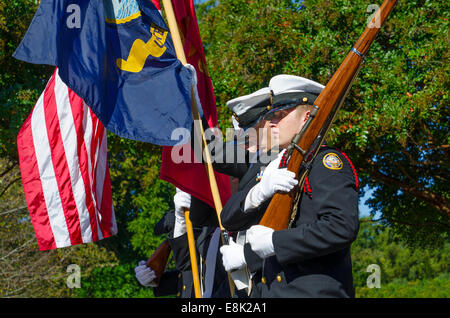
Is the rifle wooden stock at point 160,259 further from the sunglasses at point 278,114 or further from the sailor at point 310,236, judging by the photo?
the sunglasses at point 278,114

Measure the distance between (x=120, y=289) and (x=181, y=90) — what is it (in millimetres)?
10277

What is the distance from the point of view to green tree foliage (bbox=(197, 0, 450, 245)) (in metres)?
7.06

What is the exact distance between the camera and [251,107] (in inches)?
126

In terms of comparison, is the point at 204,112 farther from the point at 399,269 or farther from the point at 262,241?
the point at 399,269

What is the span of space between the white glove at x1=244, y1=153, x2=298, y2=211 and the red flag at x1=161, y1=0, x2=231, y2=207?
3.06 ft

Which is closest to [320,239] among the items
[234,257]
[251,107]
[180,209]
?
[234,257]

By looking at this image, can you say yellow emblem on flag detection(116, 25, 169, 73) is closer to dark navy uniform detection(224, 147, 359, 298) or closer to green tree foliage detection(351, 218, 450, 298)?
dark navy uniform detection(224, 147, 359, 298)

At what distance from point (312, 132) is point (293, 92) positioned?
44cm

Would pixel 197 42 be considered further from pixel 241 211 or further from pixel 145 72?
pixel 241 211

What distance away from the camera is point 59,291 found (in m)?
12.1

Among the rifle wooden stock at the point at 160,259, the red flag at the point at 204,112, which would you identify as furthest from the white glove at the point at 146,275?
the red flag at the point at 204,112

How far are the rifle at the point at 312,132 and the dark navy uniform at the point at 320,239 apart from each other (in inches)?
2.3

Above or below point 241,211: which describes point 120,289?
below
